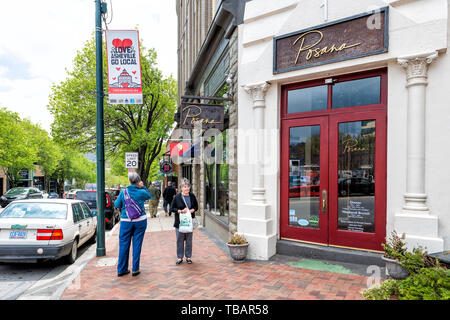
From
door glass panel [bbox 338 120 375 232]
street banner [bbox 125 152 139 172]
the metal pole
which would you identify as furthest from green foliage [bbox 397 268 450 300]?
street banner [bbox 125 152 139 172]

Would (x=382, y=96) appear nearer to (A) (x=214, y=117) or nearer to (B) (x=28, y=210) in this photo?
(A) (x=214, y=117)

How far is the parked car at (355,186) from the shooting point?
5109 mm

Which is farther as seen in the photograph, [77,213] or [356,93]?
[77,213]

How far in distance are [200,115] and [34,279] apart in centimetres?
457

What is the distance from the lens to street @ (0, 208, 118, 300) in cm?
448

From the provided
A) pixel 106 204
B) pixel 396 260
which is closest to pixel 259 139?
pixel 396 260

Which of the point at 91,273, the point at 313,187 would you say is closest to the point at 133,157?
the point at 91,273

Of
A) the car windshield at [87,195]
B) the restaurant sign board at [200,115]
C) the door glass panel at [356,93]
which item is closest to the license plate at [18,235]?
the restaurant sign board at [200,115]

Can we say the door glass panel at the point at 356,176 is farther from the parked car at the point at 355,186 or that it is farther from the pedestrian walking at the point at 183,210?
the pedestrian walking at the point at 183,210

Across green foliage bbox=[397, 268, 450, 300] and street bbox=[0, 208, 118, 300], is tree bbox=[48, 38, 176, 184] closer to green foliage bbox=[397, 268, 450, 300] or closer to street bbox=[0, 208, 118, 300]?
street bbox=[0, 208, 118, 300]

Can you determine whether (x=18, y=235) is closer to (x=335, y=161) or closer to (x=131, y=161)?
(x=131, y=161)

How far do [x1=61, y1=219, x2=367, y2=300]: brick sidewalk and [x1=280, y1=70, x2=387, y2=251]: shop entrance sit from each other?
0.91m

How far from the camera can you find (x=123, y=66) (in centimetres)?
684

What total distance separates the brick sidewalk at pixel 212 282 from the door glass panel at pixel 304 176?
1050 mm
